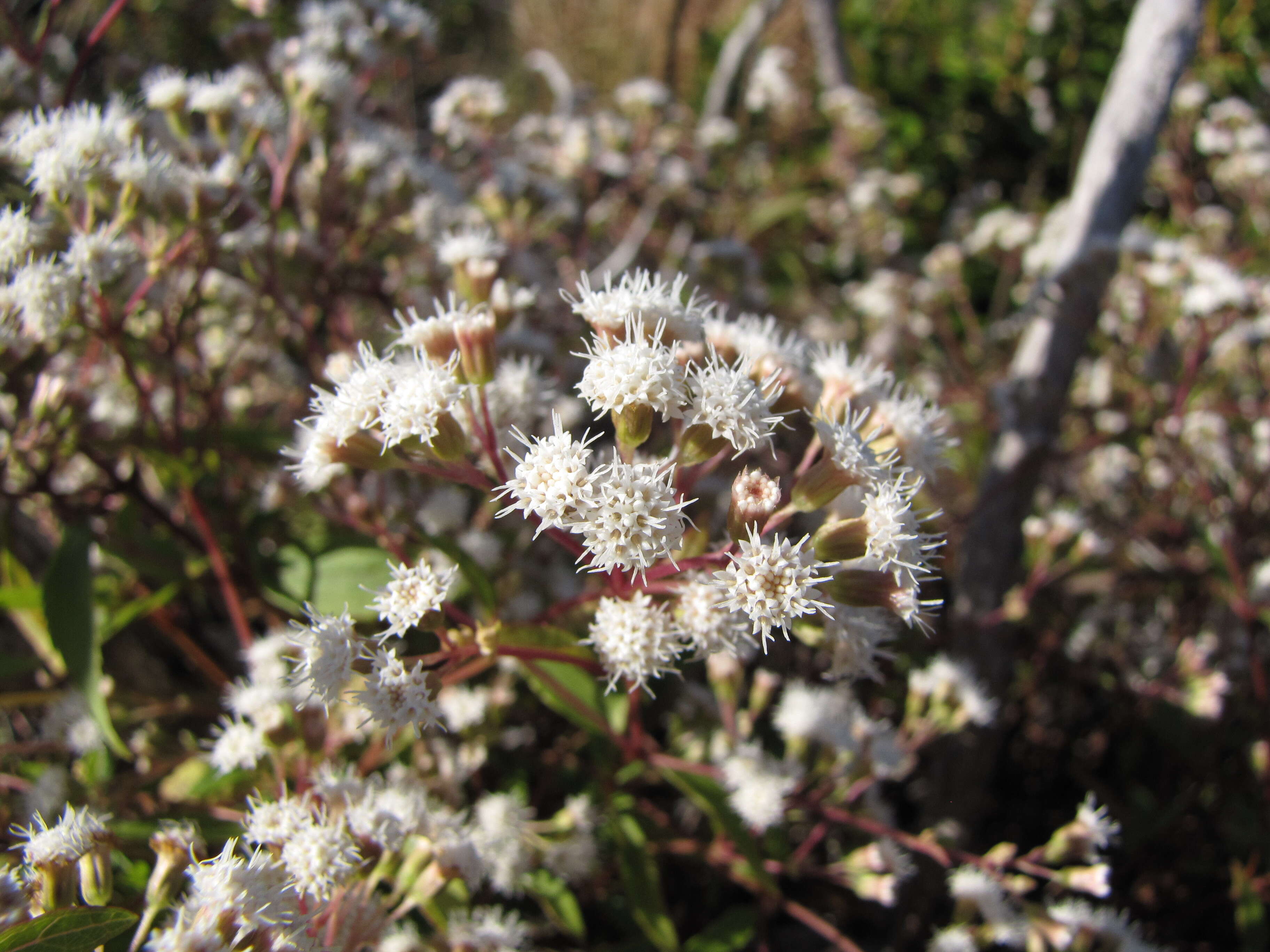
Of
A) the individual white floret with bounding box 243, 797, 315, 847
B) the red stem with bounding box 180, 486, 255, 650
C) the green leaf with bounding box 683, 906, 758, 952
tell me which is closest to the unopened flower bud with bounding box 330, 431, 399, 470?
the individual white floret with bounding box 243, 797, 315, 847

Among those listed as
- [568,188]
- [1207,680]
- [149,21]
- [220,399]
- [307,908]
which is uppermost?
[149,21]

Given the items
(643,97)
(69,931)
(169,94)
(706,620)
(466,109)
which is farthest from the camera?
(643,97)

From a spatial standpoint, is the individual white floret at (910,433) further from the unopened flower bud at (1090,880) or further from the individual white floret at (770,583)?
the unopened flower bud at (1090,880)

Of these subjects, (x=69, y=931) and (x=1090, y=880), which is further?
(x=1090, y=880)

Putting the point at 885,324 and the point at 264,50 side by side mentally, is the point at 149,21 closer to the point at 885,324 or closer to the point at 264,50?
the point at 264,50

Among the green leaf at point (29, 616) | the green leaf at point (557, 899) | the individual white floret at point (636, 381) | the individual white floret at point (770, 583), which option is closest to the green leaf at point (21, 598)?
the green leaf at point (29, 616)

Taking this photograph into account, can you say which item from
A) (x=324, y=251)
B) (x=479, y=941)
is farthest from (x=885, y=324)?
(x=479, y=941)

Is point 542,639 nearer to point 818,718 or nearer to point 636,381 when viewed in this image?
point 636,381

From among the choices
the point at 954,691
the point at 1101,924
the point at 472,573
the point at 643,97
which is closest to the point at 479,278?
the point at 472,573
